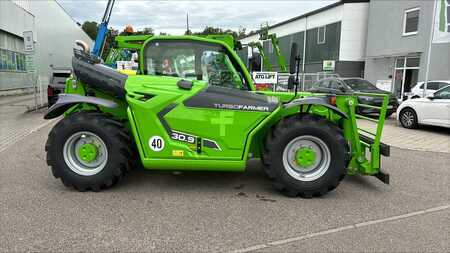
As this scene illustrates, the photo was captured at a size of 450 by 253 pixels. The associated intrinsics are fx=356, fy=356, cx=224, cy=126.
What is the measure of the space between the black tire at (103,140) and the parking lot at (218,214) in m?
0.18

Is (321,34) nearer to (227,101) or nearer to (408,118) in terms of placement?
(408,118)

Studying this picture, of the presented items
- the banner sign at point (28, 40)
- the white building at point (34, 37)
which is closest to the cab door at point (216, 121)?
the banner sign at point (28, 40)

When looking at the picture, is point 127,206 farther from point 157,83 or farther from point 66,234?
point 157,83

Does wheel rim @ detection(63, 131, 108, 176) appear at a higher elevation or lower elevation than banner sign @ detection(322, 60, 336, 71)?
lower

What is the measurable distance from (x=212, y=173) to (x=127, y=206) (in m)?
1.68

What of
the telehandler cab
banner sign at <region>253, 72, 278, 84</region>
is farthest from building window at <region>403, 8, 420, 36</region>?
the telehandler cab

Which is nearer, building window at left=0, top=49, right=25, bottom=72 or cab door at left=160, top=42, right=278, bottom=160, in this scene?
cab door at left=160, top=42, right=278, bottom=160

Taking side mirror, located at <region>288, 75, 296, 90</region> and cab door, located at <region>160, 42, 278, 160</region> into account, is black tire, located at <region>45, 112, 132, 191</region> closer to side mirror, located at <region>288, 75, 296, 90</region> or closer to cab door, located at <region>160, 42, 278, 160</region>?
cab door, located at <region>160, 42, 278, 160</region>

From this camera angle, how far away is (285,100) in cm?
530

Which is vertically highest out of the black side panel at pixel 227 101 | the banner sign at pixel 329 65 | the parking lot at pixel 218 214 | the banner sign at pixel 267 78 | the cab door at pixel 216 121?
the banner sign at pixel 329 65

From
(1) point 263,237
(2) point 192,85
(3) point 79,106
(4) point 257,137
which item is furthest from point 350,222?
(3) point 79,106

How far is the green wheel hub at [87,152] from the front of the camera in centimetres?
475

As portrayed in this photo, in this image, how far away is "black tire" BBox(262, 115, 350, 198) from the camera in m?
4.52

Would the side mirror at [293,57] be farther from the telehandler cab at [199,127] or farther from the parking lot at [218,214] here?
the parking lot at [218,214]
